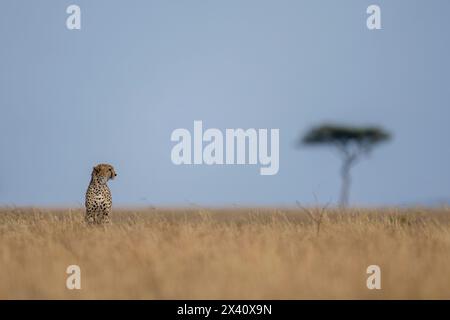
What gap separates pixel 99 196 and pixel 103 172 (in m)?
0.46

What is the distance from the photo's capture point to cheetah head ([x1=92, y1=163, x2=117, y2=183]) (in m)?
12.3

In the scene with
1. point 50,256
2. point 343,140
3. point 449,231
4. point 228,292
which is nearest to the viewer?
point 228,292

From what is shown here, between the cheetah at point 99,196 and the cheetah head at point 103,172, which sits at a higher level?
the cheetah head at point 103,172

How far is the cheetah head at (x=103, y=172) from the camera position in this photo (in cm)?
1233

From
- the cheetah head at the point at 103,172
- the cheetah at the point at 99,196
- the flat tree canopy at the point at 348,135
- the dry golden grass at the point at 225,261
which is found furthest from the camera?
the flat tree canopy at the point at 348,135

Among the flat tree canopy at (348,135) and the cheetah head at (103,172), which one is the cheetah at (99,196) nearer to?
the cheetah head at (103,172)

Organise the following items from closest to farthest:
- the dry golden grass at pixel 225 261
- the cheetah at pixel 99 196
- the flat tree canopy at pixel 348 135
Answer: the dry golden grass at pixel 225 261 < the cheetah at pixel 99 196 < the flat tree canopy at pixel 348 135

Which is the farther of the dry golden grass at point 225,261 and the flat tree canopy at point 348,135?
the flat tree canopy at point 348,135

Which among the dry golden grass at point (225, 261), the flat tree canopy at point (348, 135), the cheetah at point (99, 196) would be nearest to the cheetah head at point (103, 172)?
the cheetah at point (99, 196)

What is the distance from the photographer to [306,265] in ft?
24.2

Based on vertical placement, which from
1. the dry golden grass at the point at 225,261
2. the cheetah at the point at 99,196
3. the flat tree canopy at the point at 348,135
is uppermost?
the flat tree canopy at the point at 348,135
